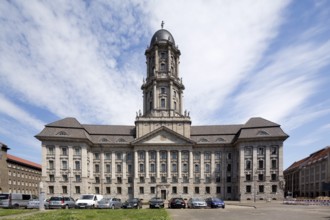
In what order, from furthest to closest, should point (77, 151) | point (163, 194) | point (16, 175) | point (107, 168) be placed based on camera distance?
point (16, 175), point (107, 168), point (163, 194), point (77, 151)

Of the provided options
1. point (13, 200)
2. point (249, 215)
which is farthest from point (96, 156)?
point (249, 215)

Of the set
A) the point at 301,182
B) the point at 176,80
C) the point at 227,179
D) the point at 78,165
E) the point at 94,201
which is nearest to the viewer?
the point at 94,201

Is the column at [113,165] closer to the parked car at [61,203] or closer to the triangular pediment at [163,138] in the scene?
the triangular pediment at [163,138]

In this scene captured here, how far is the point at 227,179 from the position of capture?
258 ft

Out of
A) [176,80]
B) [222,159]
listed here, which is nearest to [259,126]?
[222,159]

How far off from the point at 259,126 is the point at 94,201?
160 ft

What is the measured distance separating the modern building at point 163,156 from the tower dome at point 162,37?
4.97 ft

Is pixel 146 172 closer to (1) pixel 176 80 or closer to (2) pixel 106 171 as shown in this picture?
(2) pixel 106 171

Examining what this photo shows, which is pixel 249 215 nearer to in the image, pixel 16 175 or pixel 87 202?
pixel 87 202

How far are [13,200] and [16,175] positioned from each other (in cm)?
5795

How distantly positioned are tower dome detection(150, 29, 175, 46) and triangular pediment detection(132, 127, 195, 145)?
26.8 m

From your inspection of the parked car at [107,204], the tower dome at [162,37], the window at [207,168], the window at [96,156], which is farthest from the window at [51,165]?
the tower dome at [162,37]

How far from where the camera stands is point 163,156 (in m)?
77.6

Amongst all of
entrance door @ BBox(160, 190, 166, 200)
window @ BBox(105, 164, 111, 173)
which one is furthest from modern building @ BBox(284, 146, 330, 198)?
window @ BBox(105, 164, 111, 173)
